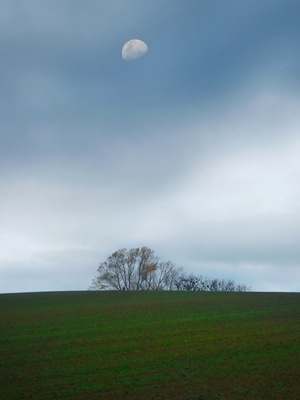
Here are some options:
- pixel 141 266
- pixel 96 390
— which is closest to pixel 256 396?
pixel 96 390

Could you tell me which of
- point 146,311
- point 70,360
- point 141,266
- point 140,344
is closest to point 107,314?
point 146,311

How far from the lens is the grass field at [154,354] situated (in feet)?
58.7

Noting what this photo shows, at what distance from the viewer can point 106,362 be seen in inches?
875

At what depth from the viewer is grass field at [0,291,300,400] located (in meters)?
17.9

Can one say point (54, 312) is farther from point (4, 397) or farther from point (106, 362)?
point (4, 397)

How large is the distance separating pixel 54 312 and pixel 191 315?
38.3 ft

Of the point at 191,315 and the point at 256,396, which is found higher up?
the point at 191,315

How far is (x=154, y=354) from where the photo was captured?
23438 mm

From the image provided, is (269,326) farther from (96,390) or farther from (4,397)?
(4,397)

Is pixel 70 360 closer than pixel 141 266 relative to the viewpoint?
Yes

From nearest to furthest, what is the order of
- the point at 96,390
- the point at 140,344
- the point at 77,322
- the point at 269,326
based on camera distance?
the point at 96,390, the point at 140,344, the point at 269,326, the point at 77,322

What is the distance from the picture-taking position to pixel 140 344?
1014 inches

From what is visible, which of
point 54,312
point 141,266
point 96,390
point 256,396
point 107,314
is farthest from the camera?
point 141,266

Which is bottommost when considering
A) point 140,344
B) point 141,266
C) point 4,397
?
point 4,397
